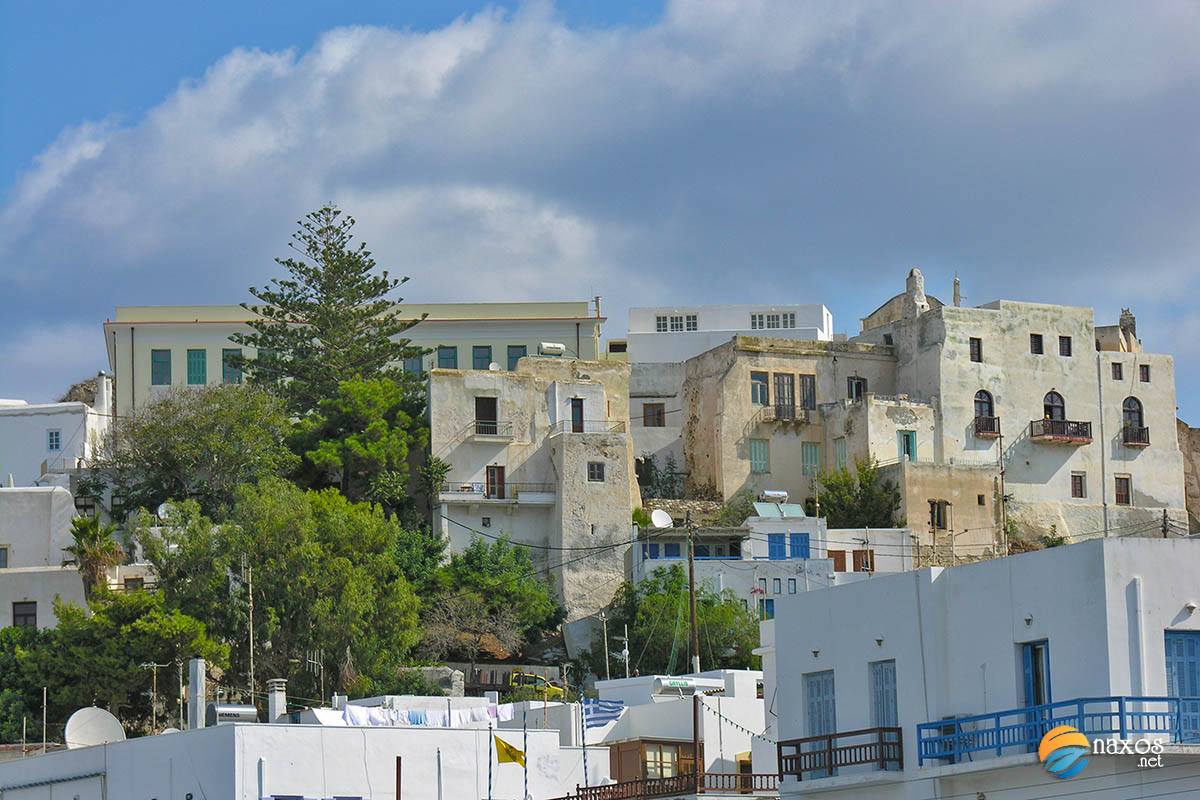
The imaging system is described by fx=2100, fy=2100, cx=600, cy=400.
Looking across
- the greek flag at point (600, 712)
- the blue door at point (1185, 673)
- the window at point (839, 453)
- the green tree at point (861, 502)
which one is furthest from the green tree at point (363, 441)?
the blue door at point (1185, 673)

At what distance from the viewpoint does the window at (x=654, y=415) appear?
74.9m

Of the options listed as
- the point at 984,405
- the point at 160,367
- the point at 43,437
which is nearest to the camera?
the point at 43,437

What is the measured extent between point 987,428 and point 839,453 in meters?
5.44

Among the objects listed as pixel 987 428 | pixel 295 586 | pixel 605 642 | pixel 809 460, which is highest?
pixel 987 428

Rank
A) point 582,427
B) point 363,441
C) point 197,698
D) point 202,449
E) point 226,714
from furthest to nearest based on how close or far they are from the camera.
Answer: point 582,427 → point 363,441 → point 202,449 → point 197,698 → point 226,714

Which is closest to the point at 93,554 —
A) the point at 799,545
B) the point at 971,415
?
the point at 799,545

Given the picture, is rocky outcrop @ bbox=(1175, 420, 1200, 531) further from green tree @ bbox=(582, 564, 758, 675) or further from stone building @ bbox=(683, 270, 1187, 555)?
green tree @ bbox=(582, 564, 758, 675)

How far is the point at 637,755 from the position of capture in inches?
1516

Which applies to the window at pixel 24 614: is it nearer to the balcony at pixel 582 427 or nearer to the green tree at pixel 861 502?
the balcony at pixel 582 427

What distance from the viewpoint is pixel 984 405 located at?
73.8 metres

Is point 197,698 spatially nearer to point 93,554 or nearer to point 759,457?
point 93,554

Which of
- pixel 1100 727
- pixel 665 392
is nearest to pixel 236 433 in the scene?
pixel 665 392

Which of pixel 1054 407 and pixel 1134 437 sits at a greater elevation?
pixel 1054 407

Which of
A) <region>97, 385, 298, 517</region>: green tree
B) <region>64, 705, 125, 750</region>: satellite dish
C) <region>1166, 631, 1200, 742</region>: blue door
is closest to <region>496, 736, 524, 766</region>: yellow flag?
<region>64, 705, 125, 750</region>: satellite dish
